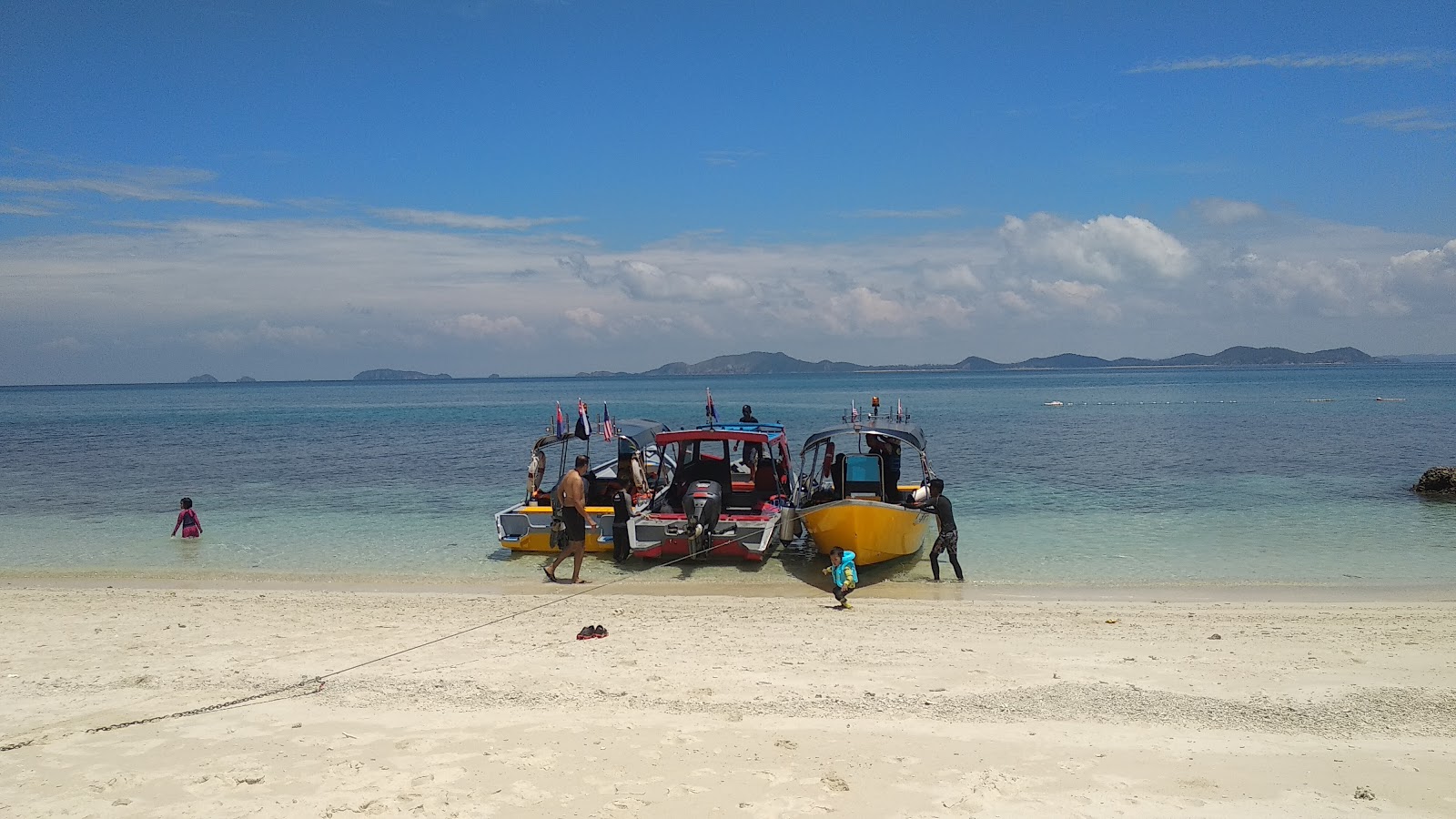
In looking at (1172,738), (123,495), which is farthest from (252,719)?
(123,495)

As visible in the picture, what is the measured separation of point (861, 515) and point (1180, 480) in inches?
643

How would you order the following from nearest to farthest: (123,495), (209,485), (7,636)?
(7,636), (123,495), (209,485)

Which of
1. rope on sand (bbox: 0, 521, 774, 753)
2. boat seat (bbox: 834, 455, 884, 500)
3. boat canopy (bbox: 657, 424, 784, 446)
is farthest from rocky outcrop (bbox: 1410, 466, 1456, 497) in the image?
rope on sand (bbox: 0, 521, 774, 753)

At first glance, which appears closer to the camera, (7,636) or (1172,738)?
(1172,738)

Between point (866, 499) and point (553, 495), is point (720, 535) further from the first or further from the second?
point (553, 495)

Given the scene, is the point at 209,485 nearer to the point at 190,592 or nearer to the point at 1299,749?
the point at 190,592

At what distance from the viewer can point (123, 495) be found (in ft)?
84.1

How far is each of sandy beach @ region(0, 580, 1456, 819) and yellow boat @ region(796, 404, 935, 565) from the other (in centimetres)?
211

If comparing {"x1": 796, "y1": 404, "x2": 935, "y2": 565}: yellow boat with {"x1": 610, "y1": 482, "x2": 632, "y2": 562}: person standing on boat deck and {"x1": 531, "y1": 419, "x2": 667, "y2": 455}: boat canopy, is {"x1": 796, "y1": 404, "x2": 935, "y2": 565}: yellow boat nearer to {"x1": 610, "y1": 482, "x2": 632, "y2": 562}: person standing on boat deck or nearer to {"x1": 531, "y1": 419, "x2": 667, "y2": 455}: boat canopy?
{"x1": 610, "y1": 482, "x2": 632, "y2": 562}: person standing on boat deck

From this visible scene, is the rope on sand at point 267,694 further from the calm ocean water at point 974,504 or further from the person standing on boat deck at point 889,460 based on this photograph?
the person standing on boat deck at point 889,460

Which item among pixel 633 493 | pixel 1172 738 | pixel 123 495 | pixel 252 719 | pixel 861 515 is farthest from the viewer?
pixel 123 495

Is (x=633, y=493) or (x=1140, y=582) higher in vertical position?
(x=633, y=493)

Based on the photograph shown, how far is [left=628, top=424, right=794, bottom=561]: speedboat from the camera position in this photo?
47.2 feet

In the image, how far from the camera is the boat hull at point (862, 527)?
43.8 feet
